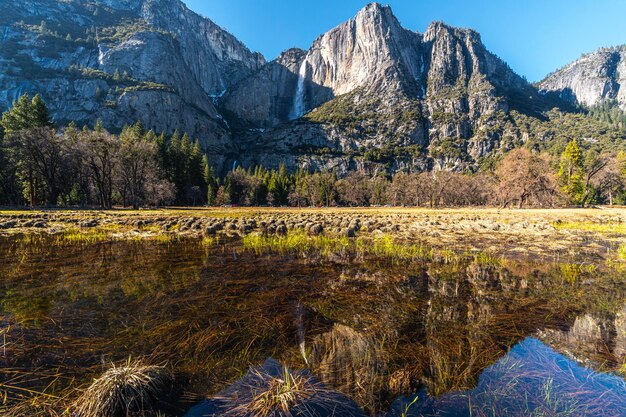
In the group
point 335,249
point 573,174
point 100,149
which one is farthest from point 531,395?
point 573,174

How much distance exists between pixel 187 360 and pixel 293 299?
2935 mm

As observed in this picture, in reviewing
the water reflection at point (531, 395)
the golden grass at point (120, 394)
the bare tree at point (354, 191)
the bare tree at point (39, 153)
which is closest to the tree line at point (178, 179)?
the bare tree at point (39, 153)

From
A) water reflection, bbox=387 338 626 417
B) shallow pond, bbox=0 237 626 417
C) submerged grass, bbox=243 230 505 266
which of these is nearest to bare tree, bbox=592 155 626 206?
submerged grass, bbox=243 230 505 266

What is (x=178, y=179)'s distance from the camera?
271 feet

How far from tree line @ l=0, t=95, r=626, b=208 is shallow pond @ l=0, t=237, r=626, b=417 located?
49.9m

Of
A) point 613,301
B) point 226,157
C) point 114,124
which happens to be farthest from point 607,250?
point 226,157

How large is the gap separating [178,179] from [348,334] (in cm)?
8972

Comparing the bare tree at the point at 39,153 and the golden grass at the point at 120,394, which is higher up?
the bare tree at the point at 39,153

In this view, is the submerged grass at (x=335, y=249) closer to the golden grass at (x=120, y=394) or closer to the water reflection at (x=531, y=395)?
the water reflection at (x=531, y=395)

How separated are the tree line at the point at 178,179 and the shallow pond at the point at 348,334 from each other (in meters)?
49.9

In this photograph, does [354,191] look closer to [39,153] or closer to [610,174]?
[610,174]

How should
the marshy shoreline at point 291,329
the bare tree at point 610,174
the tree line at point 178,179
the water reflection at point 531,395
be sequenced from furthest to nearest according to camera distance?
1. the bare tree at point 610,174
2. the tree line at point 178,179
3. the marshy shoreline at point 291,329
4. the water reflection at point 531,395

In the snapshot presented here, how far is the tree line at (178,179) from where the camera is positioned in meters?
45.3

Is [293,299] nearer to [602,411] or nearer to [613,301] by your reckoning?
[602,411]
